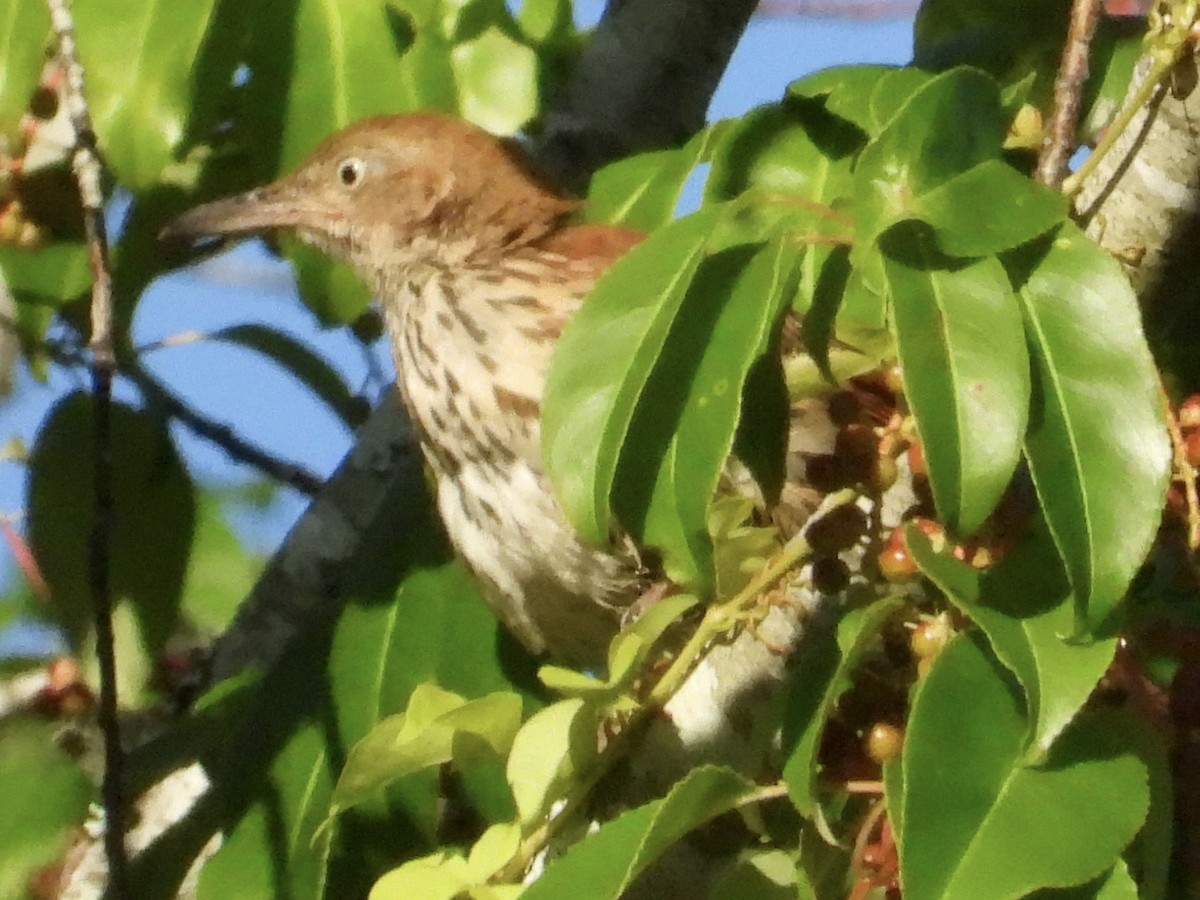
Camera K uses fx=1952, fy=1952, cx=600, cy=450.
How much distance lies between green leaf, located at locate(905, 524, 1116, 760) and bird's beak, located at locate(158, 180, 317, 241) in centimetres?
163

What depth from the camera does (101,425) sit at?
2223mm

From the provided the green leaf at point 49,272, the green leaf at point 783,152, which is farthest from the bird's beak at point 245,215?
the green leaf at point 783,152

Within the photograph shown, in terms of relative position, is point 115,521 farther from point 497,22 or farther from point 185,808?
point 497,22

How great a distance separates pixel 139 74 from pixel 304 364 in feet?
3.90

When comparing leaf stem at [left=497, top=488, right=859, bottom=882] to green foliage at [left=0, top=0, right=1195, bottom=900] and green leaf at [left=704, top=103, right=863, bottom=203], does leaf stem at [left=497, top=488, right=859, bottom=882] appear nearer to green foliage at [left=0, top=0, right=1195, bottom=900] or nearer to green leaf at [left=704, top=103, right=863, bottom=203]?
green foliage at [left=0, top=0, right=1195, bottom=900]

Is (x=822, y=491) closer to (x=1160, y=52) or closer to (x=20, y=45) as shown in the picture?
(x=1160, y=52)

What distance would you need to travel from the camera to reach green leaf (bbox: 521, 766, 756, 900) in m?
1.51

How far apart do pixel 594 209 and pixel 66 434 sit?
0.94 m

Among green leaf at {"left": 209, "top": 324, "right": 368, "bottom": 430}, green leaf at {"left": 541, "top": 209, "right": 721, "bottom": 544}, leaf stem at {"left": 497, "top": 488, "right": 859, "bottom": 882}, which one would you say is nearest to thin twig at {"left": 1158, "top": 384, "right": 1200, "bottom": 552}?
leaf stem at {"left": 497, "top": 488, "right": 859, "bottom": 882}

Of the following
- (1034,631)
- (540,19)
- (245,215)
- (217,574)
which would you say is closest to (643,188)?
(245,215)

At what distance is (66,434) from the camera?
304cm

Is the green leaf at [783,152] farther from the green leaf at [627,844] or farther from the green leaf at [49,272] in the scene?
the green leaf at [49,272]

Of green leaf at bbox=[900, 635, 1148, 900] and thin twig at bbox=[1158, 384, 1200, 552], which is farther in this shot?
thin twig at bbox=[1158, 384, 1200, 552]

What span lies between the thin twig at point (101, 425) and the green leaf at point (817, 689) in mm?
874
